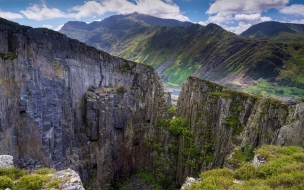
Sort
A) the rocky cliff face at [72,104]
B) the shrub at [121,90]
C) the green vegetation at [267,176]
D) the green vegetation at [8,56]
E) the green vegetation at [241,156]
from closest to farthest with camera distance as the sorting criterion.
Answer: the green vegetation at [267,176], the green vegetation at [241,156], the green vegetation at [8,56], the rocky cliff face at [72,104], the shrub at [121,90]

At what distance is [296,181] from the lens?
13891mm

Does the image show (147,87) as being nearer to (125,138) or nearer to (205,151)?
(125,138)

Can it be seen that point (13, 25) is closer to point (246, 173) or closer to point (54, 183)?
point (54, 183)

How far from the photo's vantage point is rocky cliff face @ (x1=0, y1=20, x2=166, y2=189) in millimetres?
29797

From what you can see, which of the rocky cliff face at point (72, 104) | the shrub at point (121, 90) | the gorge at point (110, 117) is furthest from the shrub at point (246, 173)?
the shrub at point (121, 90)

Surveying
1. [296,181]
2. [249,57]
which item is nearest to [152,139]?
[296,181]

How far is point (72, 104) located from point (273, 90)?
5572 inches

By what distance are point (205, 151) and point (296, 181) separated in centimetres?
2352

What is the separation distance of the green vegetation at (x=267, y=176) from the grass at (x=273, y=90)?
129 metres

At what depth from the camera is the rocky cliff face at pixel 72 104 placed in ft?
97.8

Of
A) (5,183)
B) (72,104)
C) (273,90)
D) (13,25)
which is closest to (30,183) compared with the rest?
(5,183)

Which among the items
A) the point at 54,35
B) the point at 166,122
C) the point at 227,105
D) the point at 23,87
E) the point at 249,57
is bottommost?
the point at 166,122

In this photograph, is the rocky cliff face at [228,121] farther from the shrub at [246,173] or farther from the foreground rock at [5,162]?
the foreground rock at [5,162]

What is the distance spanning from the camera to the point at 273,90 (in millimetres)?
141875
